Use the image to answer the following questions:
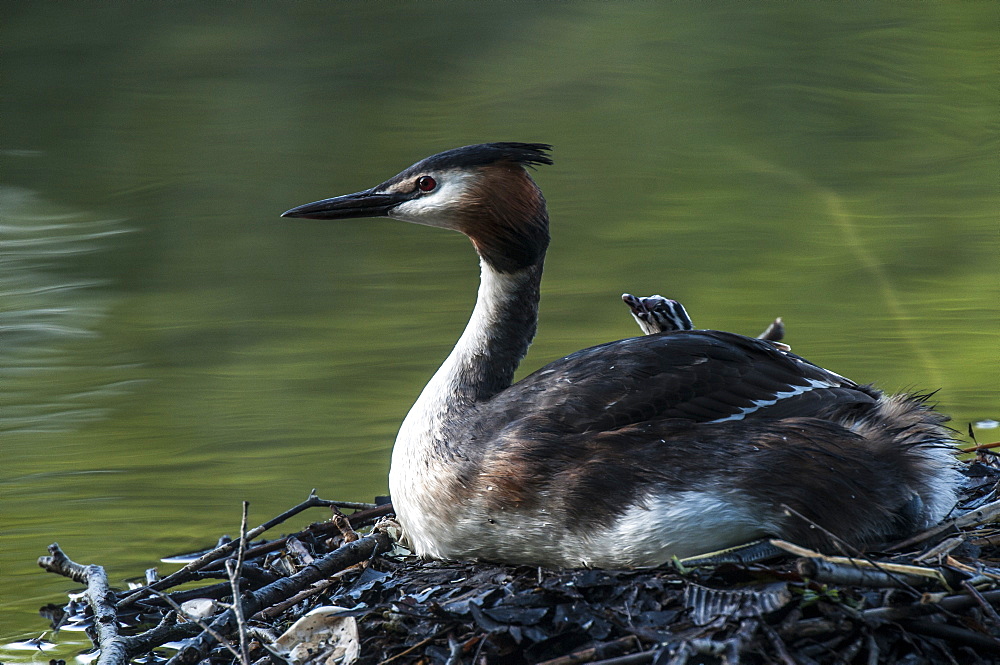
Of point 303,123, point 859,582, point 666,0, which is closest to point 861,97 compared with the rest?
point 666,0

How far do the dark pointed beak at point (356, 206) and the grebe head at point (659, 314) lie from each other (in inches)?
47.7

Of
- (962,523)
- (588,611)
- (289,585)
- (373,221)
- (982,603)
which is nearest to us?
(982,603)

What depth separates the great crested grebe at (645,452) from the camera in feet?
12.6

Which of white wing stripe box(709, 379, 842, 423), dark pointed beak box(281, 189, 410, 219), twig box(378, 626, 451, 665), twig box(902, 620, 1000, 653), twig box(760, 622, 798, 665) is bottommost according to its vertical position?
twig box(902, 620, 1000, 653)

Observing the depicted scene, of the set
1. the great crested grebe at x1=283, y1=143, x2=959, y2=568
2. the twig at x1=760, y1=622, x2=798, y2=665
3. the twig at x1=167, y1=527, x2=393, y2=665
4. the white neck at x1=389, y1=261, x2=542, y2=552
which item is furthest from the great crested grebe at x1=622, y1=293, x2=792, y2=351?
the twig at x1=760, y1=622, x2=798, y2=665

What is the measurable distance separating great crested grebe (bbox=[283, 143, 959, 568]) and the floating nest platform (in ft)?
0.48

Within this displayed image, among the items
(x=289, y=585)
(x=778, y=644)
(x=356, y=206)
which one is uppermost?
(x=356, y=206)

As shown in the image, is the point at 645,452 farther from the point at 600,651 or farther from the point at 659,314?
the point at 659,314

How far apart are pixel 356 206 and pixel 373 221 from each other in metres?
6.06

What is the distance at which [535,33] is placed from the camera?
1429cm

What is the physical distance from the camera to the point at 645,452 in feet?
12.8

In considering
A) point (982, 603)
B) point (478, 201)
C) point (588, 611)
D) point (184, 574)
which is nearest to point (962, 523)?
point (982, 603)

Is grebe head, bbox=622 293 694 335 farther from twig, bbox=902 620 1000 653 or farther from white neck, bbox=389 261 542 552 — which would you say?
twig, bbox=902 620 1000 653

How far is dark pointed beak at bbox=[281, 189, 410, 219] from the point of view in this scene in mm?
4629
